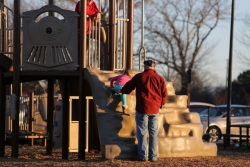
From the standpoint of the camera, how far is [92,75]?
1303 cm

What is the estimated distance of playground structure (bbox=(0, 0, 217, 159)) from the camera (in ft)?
40.3

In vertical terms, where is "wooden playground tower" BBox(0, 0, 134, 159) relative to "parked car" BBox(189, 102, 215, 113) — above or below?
above

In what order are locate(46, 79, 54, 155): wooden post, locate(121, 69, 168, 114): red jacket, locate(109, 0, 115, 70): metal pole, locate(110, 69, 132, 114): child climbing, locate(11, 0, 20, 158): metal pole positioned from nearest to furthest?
locate(121, 69, 168, 114): red jacket
locate(110, 69, 132, 114): child climbing
locate(11, 0, 20, 158): metal pole
locate(109, 0, 115, 70): metal pole
locate(46, 79, 54, 155): wooden post

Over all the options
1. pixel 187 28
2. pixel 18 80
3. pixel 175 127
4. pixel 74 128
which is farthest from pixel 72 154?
pixel 187 28

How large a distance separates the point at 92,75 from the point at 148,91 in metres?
1.60

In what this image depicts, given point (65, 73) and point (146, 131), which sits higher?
point (65, 73)

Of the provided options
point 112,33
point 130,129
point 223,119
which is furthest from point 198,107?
point 130,129

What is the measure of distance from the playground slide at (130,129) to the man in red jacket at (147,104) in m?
0.32

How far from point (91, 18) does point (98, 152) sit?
4.17 m

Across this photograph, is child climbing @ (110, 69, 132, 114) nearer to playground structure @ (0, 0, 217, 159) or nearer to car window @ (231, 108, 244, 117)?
playground structure @ (0, 0, 217, 159)

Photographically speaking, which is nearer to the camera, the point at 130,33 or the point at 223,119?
the point at 130,33

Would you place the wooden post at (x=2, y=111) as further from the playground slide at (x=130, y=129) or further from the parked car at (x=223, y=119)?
the parked car at (x=223, y=119)

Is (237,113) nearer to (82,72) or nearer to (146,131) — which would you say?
(82,72)

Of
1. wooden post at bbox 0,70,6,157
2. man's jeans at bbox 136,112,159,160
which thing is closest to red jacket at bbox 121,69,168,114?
man's jeans at bbox 136,112,159,160
